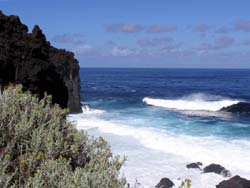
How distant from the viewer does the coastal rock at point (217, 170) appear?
21.1m

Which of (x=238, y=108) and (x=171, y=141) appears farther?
(x=238, y=108)

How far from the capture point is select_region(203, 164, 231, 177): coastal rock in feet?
69.3

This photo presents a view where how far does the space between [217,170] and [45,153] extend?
1825 cm

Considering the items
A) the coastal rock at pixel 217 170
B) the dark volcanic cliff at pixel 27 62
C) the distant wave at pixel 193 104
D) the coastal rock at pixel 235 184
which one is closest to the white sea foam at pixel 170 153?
the coastal rock at pixel 217 170

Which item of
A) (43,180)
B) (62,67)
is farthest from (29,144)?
(62,67)

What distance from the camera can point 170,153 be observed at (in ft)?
84.8

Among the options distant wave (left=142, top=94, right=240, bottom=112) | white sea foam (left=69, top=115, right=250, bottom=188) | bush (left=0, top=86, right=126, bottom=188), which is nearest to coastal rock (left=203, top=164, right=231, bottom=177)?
white sea foam (left=69, top=115, right=250, bottom=188)

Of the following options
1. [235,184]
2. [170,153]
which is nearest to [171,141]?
[170,153]

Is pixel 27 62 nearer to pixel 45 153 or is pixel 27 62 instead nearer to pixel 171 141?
pixel 45 153

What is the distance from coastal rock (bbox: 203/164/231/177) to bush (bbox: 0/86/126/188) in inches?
663

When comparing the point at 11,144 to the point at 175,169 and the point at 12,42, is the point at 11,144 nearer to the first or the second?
the point at 12,42

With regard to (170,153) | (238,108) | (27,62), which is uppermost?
(27,62)

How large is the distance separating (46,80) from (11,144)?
6272 mm

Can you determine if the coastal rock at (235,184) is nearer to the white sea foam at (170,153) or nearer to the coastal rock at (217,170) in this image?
the white sea foam at (170,153)
